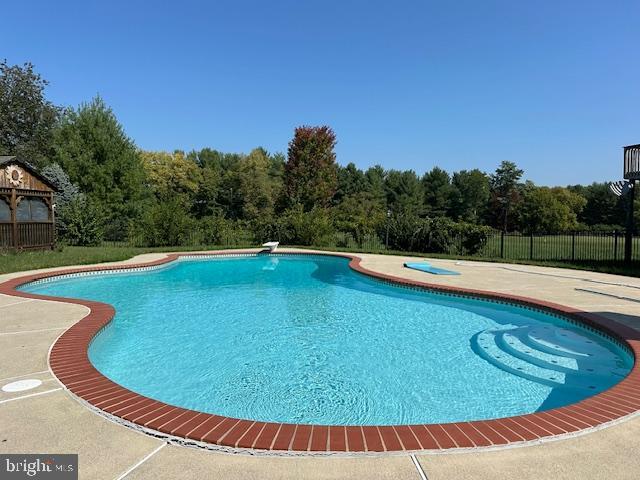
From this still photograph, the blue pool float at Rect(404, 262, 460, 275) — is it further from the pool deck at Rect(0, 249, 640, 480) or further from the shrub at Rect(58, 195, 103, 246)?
the shrub at Rect(58, 195, 103, 246)

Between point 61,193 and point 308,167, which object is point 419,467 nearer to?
point 61,193

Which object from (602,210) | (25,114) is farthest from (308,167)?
(602,210)

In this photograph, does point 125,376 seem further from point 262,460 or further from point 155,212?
point 155,212

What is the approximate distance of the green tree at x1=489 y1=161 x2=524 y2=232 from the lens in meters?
49.6

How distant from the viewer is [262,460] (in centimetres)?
243

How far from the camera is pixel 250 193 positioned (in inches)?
1572

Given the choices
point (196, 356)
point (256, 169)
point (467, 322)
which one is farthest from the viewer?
point (256, 169)

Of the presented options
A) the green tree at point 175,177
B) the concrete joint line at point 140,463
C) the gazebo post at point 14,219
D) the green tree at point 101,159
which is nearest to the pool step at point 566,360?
the concrete joint line at point 140,463

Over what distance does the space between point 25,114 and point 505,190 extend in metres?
52.7

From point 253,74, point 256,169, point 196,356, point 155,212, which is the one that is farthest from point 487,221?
Result: point 196,356

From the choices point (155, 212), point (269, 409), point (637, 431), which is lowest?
point (269, 409)

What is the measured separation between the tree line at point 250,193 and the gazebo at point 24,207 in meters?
2.43

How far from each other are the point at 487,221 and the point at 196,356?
175ft

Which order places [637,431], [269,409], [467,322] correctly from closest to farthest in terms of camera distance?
[637,431], [269,409], [467,322]
